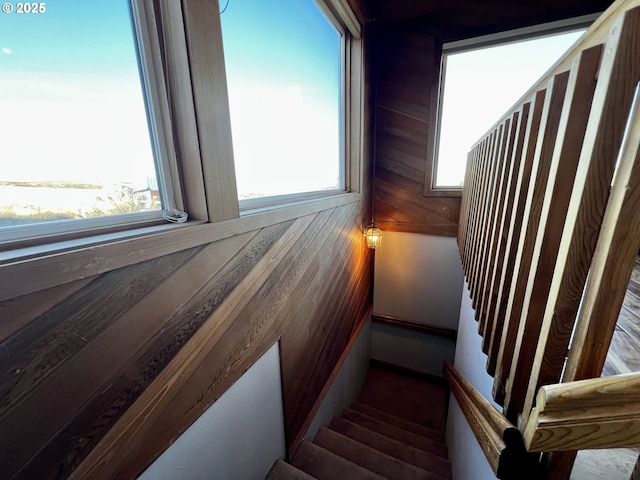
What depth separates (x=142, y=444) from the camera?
0.82m

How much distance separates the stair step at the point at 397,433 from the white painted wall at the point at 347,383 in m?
0.16

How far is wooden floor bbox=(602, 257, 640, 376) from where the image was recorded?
3.22 ft

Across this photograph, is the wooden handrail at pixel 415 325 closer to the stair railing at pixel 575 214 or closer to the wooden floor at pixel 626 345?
the wooden floor at pixel 626 345

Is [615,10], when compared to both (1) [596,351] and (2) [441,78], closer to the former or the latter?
(1) [596,351]

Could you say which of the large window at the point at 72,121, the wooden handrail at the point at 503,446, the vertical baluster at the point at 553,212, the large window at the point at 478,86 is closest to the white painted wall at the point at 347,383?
the wooden handrail at the point at 503,446

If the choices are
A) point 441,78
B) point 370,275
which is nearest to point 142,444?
point 370,275

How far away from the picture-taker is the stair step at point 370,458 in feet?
6.17

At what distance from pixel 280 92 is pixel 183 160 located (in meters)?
0.93

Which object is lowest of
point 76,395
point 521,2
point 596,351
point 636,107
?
point 76,395

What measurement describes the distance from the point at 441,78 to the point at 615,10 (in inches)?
124

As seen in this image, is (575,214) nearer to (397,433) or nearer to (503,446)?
(503,446)

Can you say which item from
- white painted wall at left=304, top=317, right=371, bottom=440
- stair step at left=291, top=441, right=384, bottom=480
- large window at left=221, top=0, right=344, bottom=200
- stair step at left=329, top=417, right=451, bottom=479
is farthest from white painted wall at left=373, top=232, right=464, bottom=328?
stair step at left=291, top=441, right=384, bottom=480

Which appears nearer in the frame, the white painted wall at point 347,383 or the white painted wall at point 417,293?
the white painted wall at point 347,383

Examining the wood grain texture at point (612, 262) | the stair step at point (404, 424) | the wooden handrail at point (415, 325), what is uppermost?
the wood grain texture at point (612, 262)
